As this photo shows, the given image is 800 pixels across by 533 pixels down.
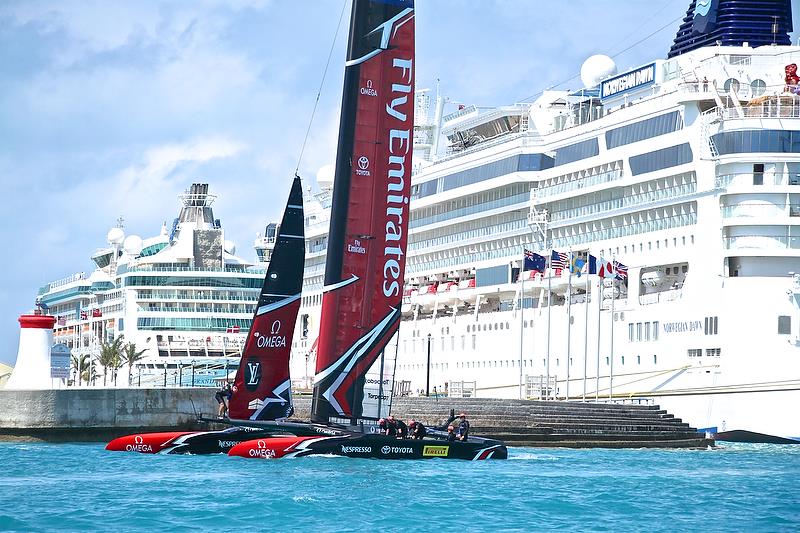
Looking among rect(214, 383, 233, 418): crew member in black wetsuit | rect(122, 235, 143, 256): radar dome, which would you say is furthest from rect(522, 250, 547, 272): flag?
rect(122, 235, 143, 256): radar dome

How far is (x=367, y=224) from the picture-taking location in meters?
35.2

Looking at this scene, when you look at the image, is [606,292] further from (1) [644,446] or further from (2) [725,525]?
(2) [725,525]

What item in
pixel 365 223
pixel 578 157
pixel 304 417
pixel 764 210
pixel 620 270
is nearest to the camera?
pixel 365 223

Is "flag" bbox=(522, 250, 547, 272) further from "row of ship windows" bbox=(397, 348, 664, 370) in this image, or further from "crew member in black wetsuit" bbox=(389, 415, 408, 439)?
"crew member in black wetsuit" bbox=(389, 415, 408, 439)

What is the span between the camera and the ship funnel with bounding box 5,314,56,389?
136 ft

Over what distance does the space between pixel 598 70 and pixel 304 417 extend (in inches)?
949

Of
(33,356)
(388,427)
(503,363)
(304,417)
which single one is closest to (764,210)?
(503,363)

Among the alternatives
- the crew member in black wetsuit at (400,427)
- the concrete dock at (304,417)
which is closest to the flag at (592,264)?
the concrete dock at (304,417)

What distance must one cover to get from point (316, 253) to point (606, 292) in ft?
103

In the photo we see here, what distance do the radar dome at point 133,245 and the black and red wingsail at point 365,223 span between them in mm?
76814

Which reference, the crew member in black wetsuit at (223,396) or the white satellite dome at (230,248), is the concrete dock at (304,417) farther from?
the white satellite dome at (230,248)

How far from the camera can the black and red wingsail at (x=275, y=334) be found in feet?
120

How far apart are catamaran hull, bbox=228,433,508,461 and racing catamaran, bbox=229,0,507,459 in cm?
171

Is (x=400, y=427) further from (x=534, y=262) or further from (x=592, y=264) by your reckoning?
(x=534, y=262)
